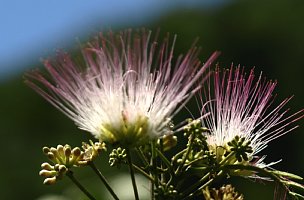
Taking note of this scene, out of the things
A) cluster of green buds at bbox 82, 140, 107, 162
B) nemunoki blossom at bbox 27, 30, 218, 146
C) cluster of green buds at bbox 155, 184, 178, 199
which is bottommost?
cluster of green buds at bbox 155, 184, 178, 199

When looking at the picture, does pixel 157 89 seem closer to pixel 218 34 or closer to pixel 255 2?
pixel 218 34

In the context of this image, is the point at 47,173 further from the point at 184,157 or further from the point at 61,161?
the point at 184,157

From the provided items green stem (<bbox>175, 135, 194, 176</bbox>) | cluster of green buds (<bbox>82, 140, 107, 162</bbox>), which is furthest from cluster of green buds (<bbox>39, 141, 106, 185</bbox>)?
green stem (<bbox>175, 135, 194, 176</bbox>)

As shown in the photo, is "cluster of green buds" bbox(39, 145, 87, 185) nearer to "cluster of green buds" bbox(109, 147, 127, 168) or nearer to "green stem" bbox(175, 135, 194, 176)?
"cluster of green buds" bbox(109, 147, 127, 168)

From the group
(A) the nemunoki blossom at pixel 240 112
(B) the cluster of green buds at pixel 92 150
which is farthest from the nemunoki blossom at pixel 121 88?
(A) the nemunoki blossom at pixel 240 112

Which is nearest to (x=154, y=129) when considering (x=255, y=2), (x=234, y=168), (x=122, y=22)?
(x=234, y=168)

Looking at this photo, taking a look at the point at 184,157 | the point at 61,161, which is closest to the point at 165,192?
the point at 184,157
